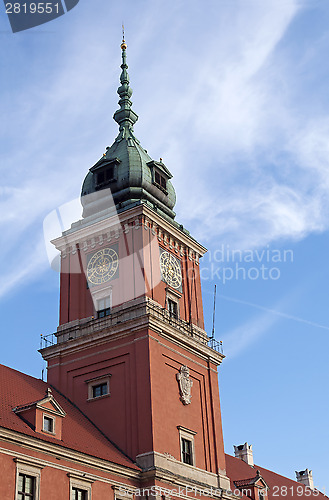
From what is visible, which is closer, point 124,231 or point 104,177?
point 124,231

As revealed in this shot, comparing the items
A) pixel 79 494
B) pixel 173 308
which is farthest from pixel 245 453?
pixel 79 494

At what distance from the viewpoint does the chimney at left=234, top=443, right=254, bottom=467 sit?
4853 centimetres

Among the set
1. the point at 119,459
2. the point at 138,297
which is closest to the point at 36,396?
the point at 119,459

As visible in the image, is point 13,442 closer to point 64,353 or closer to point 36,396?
point 36,396

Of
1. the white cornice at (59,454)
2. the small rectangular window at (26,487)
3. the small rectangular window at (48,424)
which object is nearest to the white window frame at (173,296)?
the white cornice at (59,454)

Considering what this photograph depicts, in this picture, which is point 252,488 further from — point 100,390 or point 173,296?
point 100,390

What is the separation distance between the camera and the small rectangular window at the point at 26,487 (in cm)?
2258

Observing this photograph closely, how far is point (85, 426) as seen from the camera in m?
29.2

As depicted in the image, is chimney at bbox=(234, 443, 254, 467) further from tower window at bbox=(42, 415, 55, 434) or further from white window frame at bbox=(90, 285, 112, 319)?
tower window at bbox=(42, 415, 55, 434)

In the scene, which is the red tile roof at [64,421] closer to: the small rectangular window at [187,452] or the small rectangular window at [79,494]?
the small rectangular window at [79,494]

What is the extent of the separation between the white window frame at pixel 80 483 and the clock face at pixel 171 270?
1161 centimetres

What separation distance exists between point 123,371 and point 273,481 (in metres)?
22.3

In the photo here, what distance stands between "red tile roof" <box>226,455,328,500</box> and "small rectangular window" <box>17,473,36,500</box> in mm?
18554

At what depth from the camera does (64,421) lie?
27828mm
